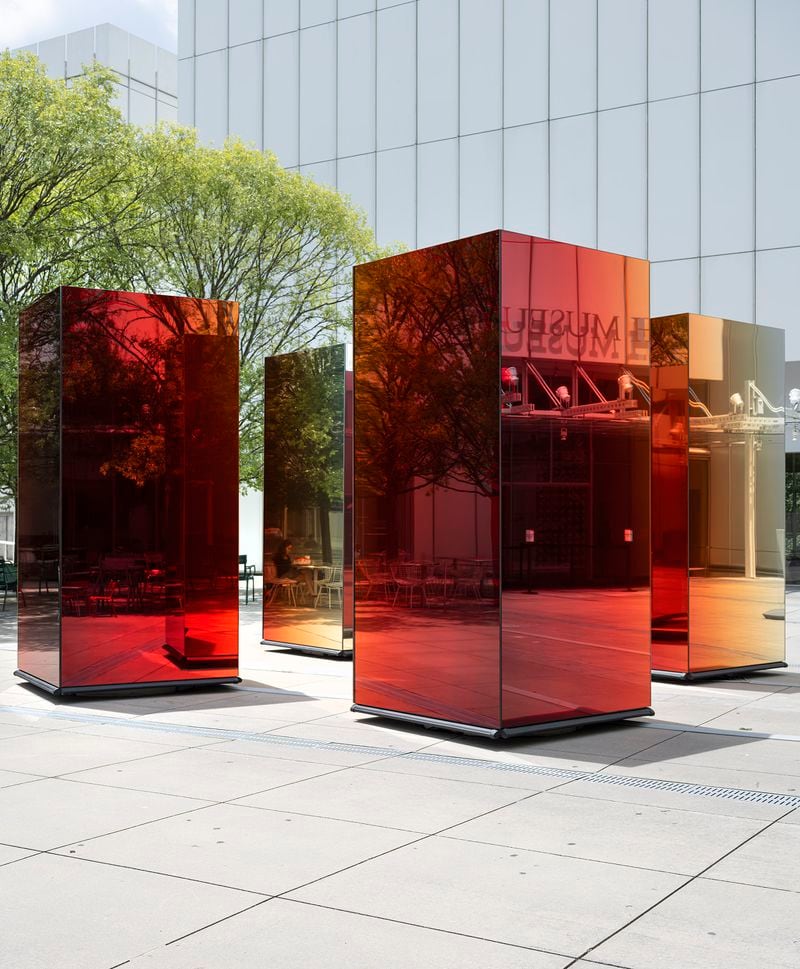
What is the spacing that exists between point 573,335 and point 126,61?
58.1 meters

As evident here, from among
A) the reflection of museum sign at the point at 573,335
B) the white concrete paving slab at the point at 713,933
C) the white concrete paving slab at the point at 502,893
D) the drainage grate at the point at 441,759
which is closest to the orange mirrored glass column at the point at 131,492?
the drainage grate at the point at 441,759

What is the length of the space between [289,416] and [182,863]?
10332 mm

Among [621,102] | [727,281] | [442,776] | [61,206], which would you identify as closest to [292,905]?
[442,776]

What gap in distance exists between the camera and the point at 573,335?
9.50 meters

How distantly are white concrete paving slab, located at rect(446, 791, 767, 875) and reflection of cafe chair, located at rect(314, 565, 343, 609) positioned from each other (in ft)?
26.4

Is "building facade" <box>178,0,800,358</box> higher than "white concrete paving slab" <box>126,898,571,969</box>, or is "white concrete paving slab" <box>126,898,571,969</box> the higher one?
"building facade" <box>178,0,800,358</box>

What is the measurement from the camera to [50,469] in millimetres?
11664

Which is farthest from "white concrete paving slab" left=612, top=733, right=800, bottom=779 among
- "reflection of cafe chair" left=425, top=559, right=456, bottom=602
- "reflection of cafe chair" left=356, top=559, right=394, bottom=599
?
"reflection of cafe chair" left=356, top=559, right=394, bottom=599

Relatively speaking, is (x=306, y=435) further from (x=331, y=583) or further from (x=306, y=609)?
(x=306, y=609)

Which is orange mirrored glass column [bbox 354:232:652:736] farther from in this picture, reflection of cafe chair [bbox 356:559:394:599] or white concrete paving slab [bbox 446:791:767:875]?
white concrete paving slab [bbox 446:791:767:875]

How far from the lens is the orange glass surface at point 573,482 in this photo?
920 centimetres

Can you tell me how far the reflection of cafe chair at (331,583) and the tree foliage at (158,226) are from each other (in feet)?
26.3

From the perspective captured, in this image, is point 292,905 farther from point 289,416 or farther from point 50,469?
point 289,416

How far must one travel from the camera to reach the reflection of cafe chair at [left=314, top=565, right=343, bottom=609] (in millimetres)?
Result: 15266
